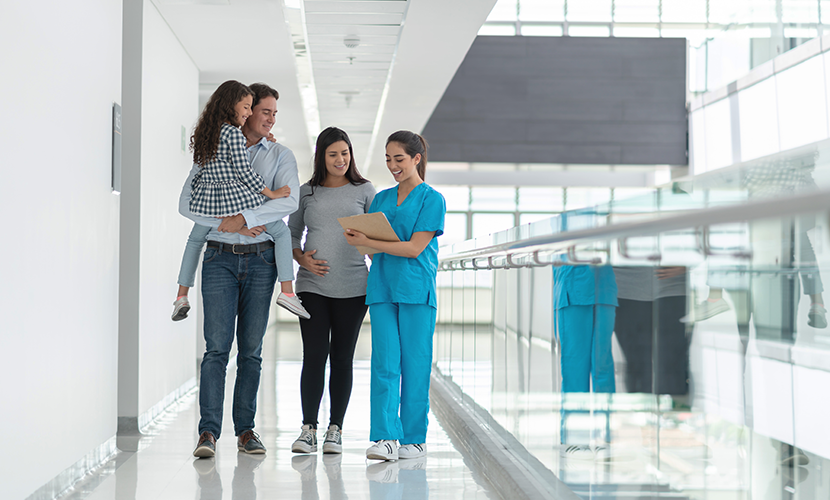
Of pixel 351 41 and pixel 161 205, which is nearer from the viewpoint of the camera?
pixel 161 205

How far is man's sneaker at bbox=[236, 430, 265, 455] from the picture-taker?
3.38 metres

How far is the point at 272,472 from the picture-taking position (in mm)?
3105

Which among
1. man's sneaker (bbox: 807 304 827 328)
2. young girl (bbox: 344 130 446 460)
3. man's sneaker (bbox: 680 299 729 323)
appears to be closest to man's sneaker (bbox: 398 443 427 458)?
young girl (bbox: 344 130 446 460)

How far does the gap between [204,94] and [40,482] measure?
193 inches

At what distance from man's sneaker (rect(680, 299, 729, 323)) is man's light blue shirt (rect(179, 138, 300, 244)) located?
2158 mm

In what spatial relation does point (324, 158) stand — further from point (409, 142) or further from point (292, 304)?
point (292, 304)

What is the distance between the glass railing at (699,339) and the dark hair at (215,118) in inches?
62.1

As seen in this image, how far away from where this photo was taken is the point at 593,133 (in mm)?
11641

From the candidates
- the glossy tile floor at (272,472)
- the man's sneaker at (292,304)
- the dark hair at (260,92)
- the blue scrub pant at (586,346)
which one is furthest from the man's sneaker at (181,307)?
the blue scrub pant at (586,346)

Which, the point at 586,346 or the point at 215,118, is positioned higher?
the point at 215,118

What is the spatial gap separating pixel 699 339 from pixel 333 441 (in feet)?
7.76

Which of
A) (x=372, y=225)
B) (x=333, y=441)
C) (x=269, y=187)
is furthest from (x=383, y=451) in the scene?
(x=269, y=187)

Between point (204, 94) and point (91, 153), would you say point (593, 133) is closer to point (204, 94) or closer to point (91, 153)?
point (204, 94)

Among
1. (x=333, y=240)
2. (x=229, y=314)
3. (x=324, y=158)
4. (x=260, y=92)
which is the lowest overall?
(x=229, y=314)
